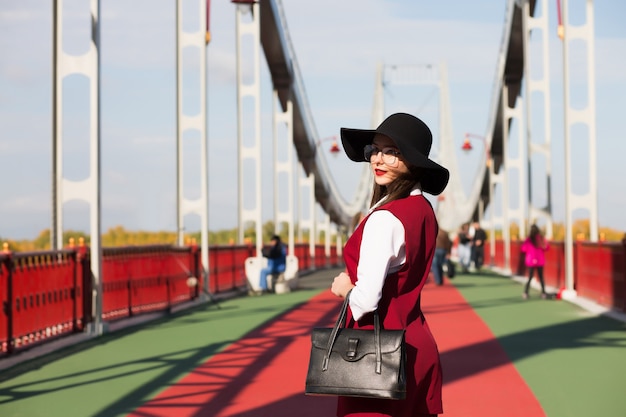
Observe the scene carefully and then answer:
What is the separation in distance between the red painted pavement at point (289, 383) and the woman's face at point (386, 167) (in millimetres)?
4227

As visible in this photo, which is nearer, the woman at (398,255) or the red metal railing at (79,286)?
the woman at (398,255)

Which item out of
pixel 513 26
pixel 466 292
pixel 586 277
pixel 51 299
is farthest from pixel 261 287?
pixel 513 26

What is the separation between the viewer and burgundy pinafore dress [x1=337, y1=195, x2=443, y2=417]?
12.3ft

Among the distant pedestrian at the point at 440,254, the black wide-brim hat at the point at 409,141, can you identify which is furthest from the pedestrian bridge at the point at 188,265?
the black wide-brim hat at the point at 409,141

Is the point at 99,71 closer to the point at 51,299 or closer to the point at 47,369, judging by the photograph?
the point at 51,299

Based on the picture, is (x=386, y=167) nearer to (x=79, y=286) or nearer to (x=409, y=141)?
(x=409, y=141)

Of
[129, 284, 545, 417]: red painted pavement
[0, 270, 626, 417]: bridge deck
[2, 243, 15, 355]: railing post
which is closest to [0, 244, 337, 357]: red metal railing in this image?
[2, 243, 15, 355]: railing post

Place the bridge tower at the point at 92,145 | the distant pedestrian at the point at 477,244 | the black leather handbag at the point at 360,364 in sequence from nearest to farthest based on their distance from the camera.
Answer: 1. the black leather handbag at the point at 360,364
2. the bridge tower at the point at 92,145
3. the distant pedestrian at the point at 477,244

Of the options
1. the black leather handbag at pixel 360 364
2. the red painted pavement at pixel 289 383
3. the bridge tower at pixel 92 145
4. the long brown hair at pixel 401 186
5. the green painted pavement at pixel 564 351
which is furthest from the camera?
the bridge tower at pixel 92 145

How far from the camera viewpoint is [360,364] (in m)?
3.70

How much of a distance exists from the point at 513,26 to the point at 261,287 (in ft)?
68.1

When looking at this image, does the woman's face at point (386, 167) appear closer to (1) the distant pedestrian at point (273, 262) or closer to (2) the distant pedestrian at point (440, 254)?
(1) the distant pedestrian at point (273, 262)

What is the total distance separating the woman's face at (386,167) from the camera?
155 inches

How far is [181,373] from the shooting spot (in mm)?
10461
